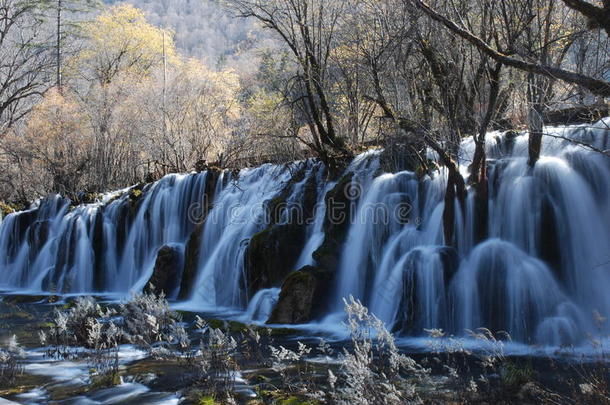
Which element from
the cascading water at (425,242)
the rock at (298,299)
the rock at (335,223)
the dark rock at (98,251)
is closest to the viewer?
the cascading water at (425,242)

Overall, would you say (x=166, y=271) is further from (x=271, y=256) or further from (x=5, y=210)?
(x=5, y=210)

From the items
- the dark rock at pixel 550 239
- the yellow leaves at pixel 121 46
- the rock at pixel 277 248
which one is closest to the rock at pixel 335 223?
the rock at pixel 277 248

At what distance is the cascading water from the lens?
9.18 m

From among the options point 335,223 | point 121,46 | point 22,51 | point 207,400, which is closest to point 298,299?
point 335,223

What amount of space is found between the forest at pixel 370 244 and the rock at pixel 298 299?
32mm

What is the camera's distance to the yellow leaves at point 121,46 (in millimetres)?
41344

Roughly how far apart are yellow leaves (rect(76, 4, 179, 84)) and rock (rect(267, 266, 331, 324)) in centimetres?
3179

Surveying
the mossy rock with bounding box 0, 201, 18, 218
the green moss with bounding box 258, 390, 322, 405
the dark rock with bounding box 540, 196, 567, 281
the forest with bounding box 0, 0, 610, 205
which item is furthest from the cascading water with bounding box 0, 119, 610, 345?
the mossy rock with bounding box 0, 201, 18, 218

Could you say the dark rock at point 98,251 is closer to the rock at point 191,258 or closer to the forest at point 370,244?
the forest at point 370,244

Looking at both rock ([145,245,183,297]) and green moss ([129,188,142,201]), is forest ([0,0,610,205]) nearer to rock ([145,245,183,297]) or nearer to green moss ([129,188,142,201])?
green moss ([129,188,142,201])

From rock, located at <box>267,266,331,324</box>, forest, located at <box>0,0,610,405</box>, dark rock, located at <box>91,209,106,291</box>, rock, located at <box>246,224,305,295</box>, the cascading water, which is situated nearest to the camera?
forest, located at <box>0,0,610,405</box>

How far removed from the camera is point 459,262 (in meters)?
10.2

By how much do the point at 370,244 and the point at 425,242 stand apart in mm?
1445

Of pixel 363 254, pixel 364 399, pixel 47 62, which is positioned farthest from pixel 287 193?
pixel 47 62
